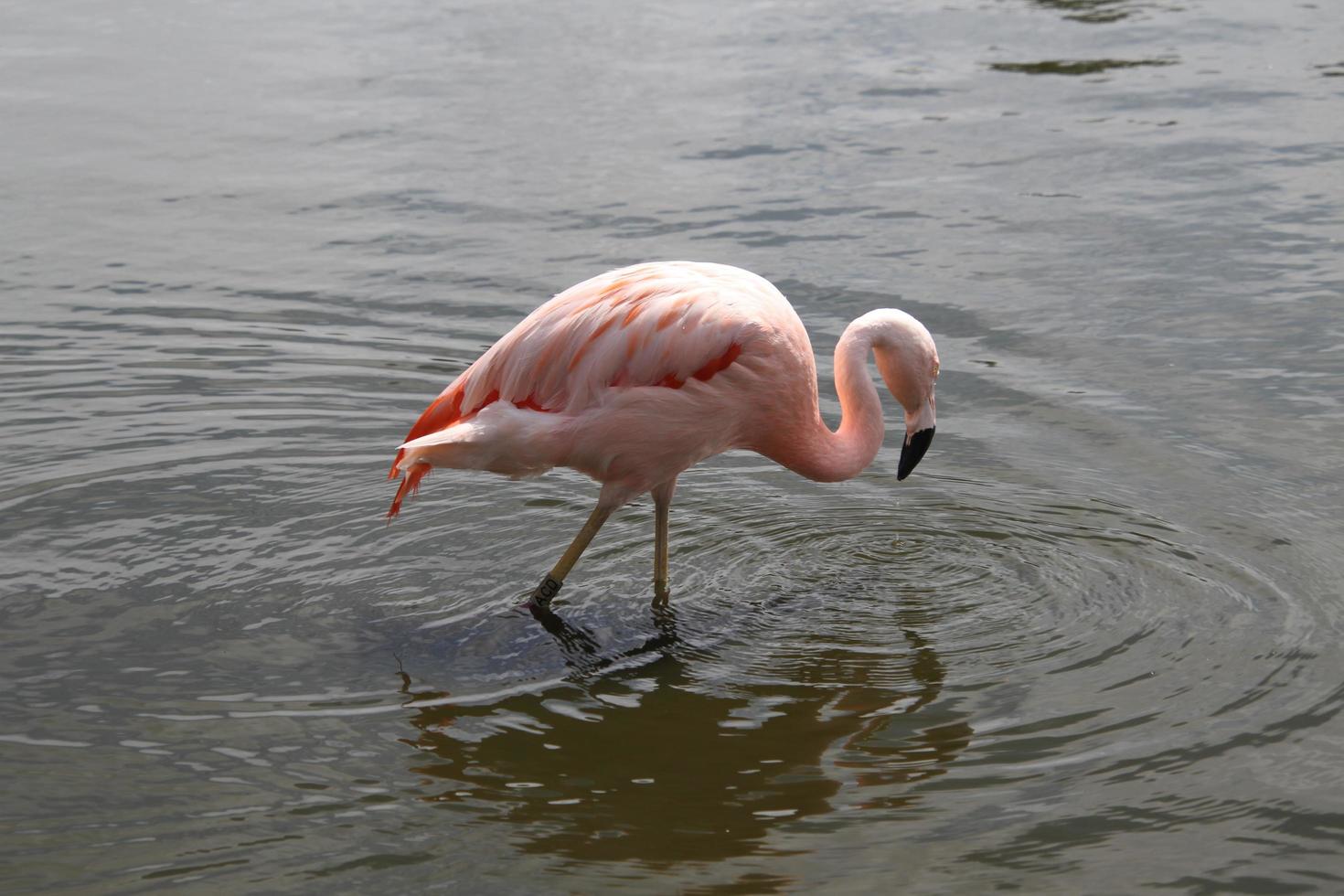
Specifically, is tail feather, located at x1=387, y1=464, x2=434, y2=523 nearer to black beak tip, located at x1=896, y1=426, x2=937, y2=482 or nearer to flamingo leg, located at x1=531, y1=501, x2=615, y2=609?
flamingo leg, located at x1=531, y1=501, x2=615, y2=609

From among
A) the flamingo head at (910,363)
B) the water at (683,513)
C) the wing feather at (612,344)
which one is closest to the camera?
the water at (683,513)

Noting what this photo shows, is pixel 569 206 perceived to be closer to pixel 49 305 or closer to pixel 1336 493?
pixel 49 305

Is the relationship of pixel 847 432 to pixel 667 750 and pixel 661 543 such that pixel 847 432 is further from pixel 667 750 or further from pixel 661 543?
pixel 667 750

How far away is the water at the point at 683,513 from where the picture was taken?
4.30 metres

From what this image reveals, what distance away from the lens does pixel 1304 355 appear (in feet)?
24.5

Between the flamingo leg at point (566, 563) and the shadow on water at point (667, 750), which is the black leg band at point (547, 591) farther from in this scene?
the shadow on water at point (667, 750)

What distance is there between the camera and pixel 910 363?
5.55 m

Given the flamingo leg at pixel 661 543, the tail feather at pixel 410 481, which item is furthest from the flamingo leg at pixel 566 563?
the tail feather at pixel 410 481

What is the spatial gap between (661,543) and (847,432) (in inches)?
30.8

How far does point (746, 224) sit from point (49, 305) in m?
3.84

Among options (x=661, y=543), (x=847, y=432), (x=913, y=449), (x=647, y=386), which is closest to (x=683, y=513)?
(x=661, y=543)

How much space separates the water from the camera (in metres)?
4.30

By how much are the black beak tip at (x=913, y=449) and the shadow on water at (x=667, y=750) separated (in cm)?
68

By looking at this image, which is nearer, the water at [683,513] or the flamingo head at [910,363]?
the water at [683,513]
